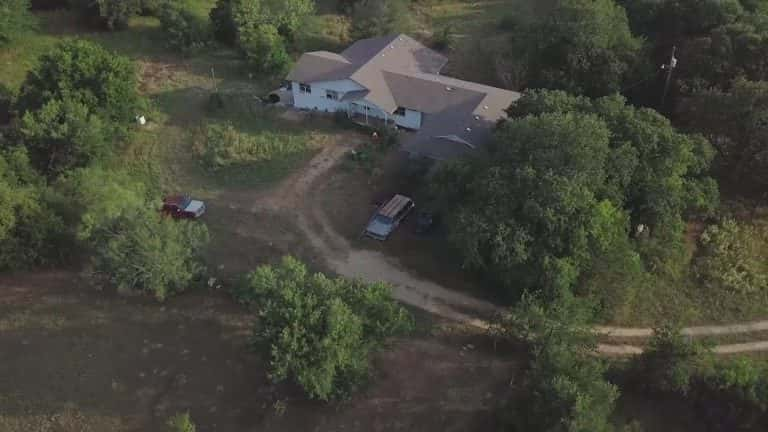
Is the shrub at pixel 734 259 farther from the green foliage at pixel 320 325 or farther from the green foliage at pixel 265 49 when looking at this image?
the green foliage at pixel 265 49

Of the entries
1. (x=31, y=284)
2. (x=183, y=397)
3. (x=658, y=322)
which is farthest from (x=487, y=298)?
(x=31, y=284)

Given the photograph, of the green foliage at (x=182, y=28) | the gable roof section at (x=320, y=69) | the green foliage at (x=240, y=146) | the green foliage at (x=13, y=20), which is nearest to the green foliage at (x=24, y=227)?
the green foliage at (x=240, y=146)

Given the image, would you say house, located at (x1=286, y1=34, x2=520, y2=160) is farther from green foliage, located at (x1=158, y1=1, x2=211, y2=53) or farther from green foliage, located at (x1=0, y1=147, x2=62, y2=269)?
green foliage, located at (x1=0, y1=147, x2=62, y2=269)

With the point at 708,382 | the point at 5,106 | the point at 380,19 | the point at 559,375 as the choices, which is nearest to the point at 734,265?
the point at 708,382

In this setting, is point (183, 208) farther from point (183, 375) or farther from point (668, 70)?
point (668, 70)

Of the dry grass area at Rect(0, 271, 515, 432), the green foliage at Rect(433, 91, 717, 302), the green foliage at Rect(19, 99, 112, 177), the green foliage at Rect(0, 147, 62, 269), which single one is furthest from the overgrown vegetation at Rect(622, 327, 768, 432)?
the green foliage at Rect(19, 99, 112, 177)

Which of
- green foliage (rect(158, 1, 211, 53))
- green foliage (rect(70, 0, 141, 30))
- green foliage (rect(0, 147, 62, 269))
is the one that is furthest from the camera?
green foliage (rect(70, 0, 141, 30))
